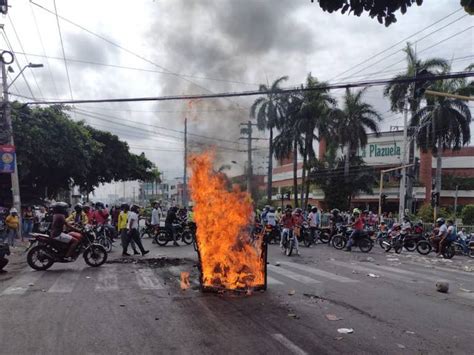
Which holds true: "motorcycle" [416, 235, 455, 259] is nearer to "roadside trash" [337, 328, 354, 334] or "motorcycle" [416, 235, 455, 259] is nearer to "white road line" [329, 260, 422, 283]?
"white road line" [329, 260, 422, 283]

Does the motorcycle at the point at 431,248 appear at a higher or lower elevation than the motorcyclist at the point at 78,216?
lower

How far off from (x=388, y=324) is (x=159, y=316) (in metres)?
3.31

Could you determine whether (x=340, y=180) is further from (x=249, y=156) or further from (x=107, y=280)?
→ (x=107, y=280)

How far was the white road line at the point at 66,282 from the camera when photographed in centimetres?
887

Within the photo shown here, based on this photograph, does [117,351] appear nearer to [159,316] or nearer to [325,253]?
[159,316]

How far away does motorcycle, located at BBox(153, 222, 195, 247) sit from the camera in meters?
19.8

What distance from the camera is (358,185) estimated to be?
143 feet

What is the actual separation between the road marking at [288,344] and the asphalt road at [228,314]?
12mm

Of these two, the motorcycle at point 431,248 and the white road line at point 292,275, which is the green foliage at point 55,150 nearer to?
the white road line at point 292,275

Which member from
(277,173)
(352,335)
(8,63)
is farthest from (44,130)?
(277,173)

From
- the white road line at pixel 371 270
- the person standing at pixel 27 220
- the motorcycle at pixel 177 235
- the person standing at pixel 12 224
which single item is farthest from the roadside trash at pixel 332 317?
the person standing at pixel 27 220

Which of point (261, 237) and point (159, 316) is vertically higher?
point (261, 237)

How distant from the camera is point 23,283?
9.65 m

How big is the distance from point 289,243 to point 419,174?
35654 mm
